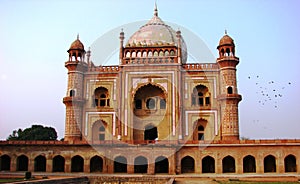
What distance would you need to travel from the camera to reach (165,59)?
86.2 feet

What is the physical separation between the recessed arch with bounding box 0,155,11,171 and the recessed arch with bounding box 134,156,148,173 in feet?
29.4

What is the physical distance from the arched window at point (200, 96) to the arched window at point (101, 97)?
22.1 ft

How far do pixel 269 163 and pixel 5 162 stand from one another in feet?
59.4

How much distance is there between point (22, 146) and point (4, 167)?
8.32 ft

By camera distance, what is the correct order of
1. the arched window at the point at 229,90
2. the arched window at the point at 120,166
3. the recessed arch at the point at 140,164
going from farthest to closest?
the arched window at the point at 229,90
the arched window at the point at 120,166
the recessed arch at the point at 140,164

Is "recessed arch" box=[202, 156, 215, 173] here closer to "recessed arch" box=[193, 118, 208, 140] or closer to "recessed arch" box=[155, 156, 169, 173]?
"recessed arch" box=[193, 118, 208, 140]

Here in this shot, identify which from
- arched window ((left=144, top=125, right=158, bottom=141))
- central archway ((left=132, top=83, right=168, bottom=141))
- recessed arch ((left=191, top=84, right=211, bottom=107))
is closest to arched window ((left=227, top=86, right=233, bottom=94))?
recessed arch ((left=191, top=84, right=211, bottom=107))

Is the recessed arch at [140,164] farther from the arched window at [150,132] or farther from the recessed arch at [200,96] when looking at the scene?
the recessed arch at [200,96]

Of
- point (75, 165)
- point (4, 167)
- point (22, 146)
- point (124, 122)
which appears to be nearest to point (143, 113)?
point (124, 122)

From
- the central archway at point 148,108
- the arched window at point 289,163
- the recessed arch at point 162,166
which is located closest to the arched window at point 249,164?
the arched window at point 289,163

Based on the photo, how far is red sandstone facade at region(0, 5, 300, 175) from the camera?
864 inches

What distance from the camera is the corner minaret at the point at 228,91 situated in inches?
955

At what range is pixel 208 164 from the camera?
23891 millimetres

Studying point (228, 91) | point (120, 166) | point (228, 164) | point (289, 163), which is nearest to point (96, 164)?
point (120, 166)
